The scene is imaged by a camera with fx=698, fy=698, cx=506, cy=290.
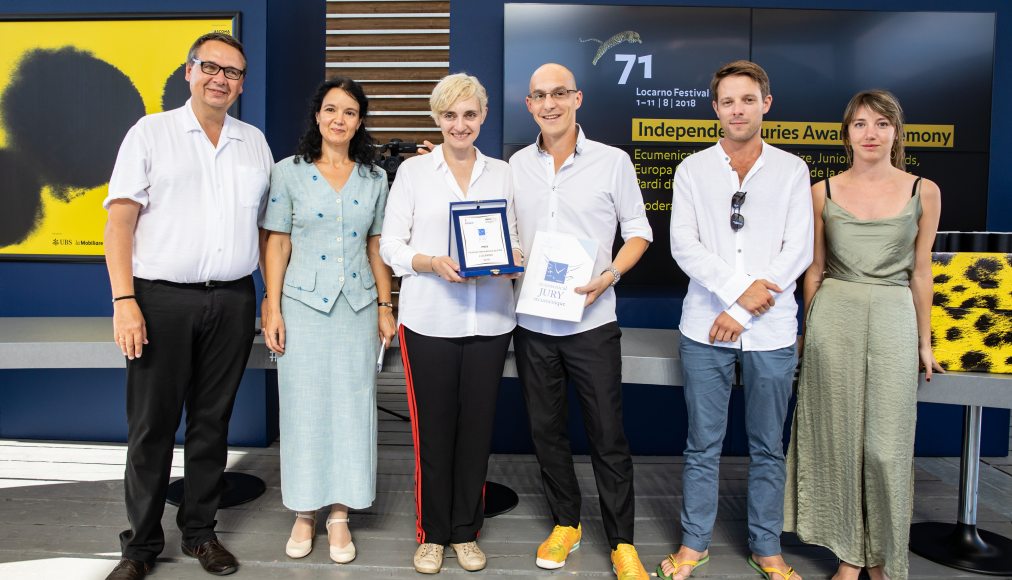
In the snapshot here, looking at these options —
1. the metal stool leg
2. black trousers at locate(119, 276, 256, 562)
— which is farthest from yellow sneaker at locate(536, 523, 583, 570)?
the metal stool leg

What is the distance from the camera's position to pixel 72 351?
3.08 meters

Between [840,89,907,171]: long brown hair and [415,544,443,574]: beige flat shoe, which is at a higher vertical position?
[840,89,907,171]: long brown hair

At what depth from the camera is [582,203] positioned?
2643 mm

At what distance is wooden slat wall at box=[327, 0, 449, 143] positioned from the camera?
15.4 feet

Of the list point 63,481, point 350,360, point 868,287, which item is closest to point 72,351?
point 63,481

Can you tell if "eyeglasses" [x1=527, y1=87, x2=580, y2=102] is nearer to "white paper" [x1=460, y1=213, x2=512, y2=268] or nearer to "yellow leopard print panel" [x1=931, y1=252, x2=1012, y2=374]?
"white paper" [x1=460, y1=213, x2=512, y2=268]

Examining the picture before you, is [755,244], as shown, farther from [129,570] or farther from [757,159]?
[129,570]

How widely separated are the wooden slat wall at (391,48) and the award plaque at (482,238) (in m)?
2.60

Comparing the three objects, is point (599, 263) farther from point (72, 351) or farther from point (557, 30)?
point (72, 351)

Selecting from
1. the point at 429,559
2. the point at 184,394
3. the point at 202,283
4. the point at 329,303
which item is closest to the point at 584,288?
the point at 329,303

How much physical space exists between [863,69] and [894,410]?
7.66ft

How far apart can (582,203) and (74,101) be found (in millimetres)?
3308

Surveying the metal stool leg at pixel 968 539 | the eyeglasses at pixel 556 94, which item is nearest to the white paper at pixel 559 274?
the eyeglasses at pixel 556 94

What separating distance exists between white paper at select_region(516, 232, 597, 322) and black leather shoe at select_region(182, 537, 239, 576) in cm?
157
